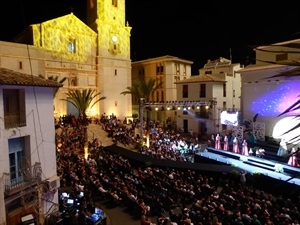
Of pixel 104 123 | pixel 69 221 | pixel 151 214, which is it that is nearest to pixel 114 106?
pixel 104 123

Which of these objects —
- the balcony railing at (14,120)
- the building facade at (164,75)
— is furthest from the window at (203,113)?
the balcony railing at (14,120)

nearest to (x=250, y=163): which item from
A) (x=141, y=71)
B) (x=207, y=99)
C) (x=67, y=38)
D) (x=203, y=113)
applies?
(x=203, y=113)

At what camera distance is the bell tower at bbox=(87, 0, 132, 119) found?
129ft

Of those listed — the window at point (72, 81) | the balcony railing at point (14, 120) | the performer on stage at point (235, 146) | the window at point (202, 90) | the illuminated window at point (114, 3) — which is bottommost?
the performer on stage at point (235, 146)

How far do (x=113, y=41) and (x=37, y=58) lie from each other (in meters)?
12.1

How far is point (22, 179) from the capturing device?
13.1m

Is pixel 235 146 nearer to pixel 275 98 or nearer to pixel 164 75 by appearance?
pixel 275 98

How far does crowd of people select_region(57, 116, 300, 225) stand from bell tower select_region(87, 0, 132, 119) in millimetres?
17213

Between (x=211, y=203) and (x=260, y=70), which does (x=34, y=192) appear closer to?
(x=211, y=203)

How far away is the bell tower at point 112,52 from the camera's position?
39.2 metres

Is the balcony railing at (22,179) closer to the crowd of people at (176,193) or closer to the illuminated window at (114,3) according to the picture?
the crowd of people at (176,193)

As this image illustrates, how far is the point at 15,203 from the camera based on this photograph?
497 inches

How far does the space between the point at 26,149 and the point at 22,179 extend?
141 cm

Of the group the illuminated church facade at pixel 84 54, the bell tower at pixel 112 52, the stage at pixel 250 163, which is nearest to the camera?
the stage at pixel 250 163
